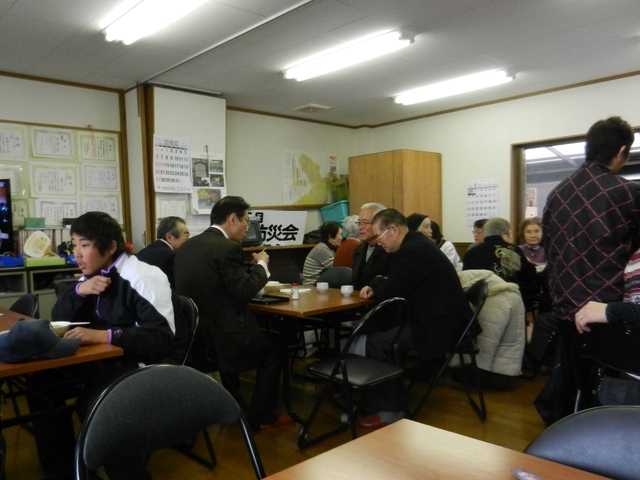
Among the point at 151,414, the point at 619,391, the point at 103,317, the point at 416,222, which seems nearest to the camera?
the point at 151,414

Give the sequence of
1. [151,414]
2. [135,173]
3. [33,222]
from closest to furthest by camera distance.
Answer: [151,414] → [33,222] → [135,173]

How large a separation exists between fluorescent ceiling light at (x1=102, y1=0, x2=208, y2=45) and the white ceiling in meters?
0.08

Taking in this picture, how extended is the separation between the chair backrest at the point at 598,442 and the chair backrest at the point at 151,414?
647mm

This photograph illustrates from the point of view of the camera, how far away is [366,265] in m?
3.74

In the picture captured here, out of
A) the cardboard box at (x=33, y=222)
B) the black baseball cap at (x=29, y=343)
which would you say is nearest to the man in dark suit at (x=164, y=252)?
the cardboard box at (x=33, y=222)

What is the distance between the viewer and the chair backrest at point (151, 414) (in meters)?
1.14

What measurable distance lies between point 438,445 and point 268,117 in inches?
222

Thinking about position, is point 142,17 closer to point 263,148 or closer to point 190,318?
point 190,318

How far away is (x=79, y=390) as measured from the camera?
2.21m

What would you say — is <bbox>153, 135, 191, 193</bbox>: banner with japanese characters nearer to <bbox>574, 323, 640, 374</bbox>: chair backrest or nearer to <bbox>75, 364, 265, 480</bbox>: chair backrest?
<bbox>75, 364, 265, 480</bbox>: chair backrest

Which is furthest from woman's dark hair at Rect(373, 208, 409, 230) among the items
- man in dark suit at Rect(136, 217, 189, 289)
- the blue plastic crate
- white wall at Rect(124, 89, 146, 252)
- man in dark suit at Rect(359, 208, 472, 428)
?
the blue plastic crate

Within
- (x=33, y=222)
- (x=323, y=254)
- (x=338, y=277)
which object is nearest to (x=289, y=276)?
(x=338, y=277)

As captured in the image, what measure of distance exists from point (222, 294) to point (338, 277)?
1316mm

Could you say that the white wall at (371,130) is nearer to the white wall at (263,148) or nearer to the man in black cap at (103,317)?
the white wall at (263,148)
